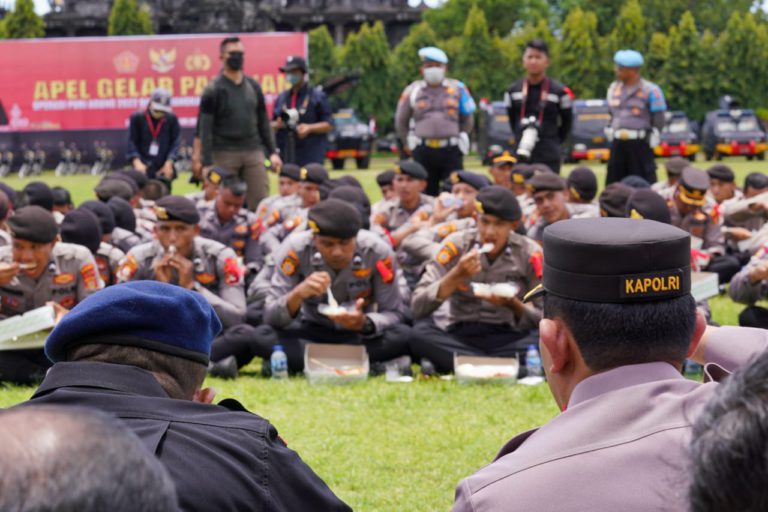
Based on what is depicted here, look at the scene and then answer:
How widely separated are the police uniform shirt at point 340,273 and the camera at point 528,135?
4599mm

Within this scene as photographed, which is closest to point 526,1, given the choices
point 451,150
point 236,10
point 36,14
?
point 236,10

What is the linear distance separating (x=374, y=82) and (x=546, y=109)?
31.5 m

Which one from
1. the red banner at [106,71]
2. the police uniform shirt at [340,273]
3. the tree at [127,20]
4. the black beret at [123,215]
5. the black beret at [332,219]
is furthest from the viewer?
the tree at [127,20]

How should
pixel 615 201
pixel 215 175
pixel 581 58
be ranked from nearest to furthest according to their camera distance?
1. pixel 615 201
2. pixel 215 175
3. pixel 581 58

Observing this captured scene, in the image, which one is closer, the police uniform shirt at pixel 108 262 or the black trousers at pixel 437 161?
the police uniform shirt at pixel 108 262

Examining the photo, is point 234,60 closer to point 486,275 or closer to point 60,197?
point 60,197

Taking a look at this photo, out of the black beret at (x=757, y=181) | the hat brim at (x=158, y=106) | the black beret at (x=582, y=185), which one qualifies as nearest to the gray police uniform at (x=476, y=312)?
the black beret at (x=582, y=185)

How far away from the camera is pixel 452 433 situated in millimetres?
5434

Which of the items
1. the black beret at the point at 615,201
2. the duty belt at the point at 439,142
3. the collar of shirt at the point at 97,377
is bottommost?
the duty belt at the point at 439,142

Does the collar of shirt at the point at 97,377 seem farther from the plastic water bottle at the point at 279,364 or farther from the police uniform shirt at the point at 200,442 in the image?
the plastic water bottle at the point at 279,364

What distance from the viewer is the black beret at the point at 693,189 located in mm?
9039

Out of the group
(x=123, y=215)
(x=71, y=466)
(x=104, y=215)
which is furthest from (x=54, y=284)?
(x=71, y=466)

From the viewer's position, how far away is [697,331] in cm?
254

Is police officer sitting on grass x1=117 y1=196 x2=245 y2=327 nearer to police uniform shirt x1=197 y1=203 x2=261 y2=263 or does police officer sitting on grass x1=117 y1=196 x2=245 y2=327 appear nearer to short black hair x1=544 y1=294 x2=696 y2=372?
police uniform shirt x1=197 y1=203 x2=261 y2=263
